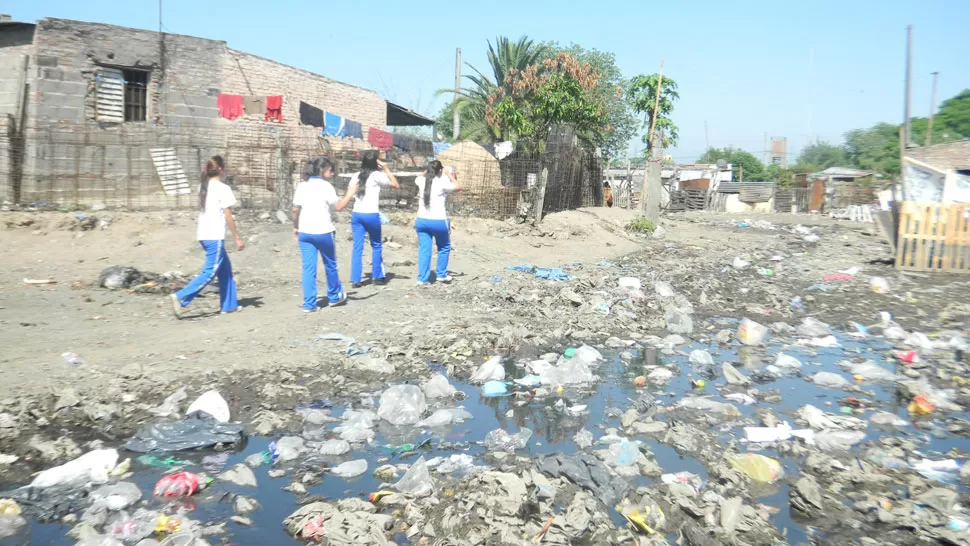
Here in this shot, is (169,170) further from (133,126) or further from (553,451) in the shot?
(553,451)

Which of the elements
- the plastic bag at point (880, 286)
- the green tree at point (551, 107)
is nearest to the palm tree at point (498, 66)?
the green tree at point (551, 107)

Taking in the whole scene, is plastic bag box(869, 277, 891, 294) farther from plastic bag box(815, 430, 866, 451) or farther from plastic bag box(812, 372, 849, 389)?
plastic bag box(815, 430, 866, 451)

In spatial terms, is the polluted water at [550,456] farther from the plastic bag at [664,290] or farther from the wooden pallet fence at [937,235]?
the wooden pallet fence at [937,235]

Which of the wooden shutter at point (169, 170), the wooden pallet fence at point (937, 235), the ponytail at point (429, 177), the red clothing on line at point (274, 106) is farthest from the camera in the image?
the red clothing on line at point (274, 106)

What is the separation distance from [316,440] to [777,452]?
8.36 feet

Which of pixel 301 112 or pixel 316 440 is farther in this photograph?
pixel 301 112

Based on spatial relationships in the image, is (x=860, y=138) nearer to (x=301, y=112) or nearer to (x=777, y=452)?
(x=301, y=112)

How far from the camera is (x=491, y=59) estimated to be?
29.8 m

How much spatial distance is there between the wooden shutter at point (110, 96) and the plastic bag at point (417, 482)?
1292 centimetres

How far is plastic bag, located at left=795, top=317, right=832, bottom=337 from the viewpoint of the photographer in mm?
7059

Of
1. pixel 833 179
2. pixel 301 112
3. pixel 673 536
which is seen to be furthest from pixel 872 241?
pixel 833 179

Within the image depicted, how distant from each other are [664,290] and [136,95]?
440 inches

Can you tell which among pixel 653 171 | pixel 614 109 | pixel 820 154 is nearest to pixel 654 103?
pixel 653 171

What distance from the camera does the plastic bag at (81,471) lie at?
3.41 metres
